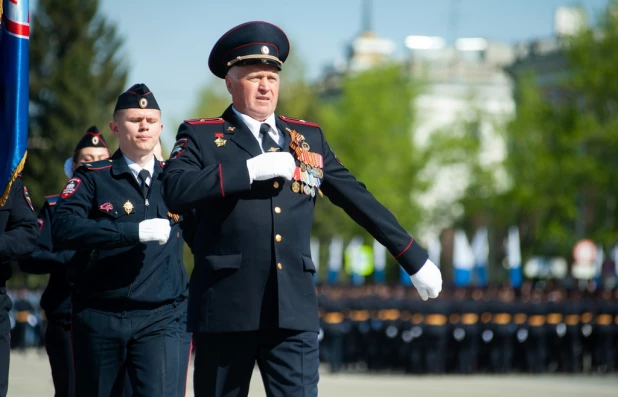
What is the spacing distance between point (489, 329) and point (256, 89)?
67.1 ft

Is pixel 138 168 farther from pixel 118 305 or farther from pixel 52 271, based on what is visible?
pixel 52 271

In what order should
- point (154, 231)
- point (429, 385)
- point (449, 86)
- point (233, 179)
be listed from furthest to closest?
point (449, 86)
point (429, 385)
point (154, 231)
point (233, 179)

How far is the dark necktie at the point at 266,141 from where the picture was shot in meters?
6.02

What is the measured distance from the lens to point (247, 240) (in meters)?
5.86

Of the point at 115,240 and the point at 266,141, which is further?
the point at 115,240

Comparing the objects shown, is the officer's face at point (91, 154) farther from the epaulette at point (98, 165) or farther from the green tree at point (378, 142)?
the green tree at point (378, 142)

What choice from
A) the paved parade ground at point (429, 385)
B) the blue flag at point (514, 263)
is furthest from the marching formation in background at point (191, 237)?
the blue flag at point (514, 263)

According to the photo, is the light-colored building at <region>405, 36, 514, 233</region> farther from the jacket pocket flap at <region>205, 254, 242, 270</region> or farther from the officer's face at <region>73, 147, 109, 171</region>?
the jacket pocket flap at <region>205, 254, 242, 270</region>

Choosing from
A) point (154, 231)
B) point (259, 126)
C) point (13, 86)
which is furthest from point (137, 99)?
point (259, 126)

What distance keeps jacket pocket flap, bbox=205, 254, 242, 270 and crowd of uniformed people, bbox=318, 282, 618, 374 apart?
19.5 metres

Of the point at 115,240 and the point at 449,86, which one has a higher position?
the point at 449,86

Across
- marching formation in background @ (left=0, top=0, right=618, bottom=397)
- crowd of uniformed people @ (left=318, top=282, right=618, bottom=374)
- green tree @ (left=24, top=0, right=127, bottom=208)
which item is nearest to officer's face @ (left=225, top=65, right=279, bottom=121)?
marching formation in background @ (left=0, top=0, right=618, bottom=397)

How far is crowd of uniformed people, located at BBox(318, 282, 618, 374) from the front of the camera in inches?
1011

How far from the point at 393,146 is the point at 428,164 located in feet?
7.41
